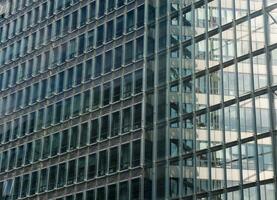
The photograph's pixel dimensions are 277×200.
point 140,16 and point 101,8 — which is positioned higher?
point 101,8

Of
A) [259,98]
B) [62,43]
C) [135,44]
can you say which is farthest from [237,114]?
[62,43]

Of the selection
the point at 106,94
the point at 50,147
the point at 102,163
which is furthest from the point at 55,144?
the point at 102,163

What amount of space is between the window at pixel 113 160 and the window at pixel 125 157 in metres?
0.60

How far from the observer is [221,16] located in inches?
1912

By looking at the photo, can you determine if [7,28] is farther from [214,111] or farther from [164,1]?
[214,111]

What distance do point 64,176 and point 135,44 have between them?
1299 cm

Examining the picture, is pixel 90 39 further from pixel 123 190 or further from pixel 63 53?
pixel 123 190

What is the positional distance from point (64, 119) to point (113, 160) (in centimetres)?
883

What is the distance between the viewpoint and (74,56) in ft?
200

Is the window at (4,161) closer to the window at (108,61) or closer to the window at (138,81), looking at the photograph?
the window at (108,61)

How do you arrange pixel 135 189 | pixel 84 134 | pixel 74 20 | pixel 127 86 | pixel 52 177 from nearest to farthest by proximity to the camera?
pixel 135 189 → pixel 127 86 → pixel 84 134 → pixel 52 177 → pixel 74 20

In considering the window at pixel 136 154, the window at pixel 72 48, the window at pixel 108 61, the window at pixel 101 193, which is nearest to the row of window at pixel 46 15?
the window at pixel 72 48

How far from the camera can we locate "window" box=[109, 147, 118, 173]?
51.8m

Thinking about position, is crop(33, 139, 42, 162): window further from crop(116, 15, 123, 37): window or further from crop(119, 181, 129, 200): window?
crop(116, 15, 123, 37): window
